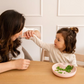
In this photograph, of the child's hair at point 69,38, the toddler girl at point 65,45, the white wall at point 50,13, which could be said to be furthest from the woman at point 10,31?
the white wall at point 50,13

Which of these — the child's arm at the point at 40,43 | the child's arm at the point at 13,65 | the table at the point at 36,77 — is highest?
the child's arm at the point at 40,43

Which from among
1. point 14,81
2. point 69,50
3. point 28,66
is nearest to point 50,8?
point 69,50

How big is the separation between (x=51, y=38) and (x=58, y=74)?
118 cm

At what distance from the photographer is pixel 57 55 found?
1.27m

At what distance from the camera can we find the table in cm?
79

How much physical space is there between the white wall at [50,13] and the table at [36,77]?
3.48 ft

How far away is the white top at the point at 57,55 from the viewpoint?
122 cm

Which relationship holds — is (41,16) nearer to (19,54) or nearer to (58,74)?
(19,54)

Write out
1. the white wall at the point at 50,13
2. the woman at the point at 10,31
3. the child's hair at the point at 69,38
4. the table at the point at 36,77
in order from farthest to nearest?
the white wall at the point at 50,13
the child's hair at the point at 69,38
the woman at the point at 10,31
the table at the point at 36,77

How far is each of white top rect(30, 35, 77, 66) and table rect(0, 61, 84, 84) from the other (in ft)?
0.94

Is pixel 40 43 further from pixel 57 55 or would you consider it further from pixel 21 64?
pixel 21 64

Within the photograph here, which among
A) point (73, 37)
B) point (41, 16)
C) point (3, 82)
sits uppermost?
point (41, 16)

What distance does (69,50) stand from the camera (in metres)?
1.23

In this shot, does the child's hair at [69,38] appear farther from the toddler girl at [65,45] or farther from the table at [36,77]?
the table at [36,77]
